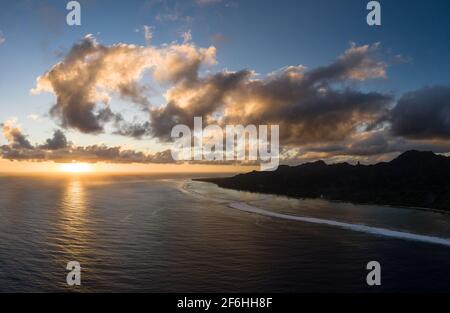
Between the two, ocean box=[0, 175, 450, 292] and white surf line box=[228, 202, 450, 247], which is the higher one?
ocean box=[0, 175, 450, 292]

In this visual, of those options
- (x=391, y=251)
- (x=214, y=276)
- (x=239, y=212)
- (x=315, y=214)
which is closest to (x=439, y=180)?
(x=315, y=214)

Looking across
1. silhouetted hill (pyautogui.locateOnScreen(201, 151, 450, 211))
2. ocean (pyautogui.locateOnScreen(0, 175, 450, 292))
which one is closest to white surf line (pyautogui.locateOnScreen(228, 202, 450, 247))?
ocean (pyautogui.locateOnScreen(0, 175, 450, 292))

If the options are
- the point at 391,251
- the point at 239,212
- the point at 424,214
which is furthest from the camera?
the point at 239,212

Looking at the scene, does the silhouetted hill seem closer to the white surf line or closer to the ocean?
the ocean

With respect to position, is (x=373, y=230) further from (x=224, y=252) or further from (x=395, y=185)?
(x=395, y=185)

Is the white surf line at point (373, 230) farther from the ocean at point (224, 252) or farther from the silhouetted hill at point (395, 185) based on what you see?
the silhouetted hill at point (395, 185)

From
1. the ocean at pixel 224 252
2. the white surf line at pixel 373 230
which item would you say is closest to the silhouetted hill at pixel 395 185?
the ocean at pixel 224 252

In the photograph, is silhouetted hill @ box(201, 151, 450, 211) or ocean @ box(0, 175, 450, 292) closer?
ocean @ box(0, 175, 450, 292)
